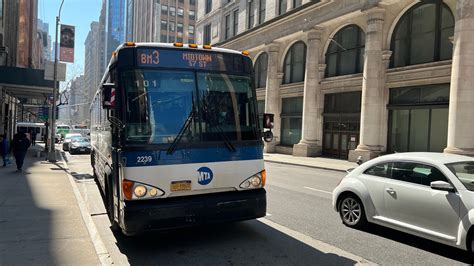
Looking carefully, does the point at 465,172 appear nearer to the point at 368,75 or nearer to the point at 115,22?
the point at 368,75

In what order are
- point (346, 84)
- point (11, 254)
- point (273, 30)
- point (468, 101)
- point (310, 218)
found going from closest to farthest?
1. point (11, 254)
2. point (310, 218)
3. point (468, 101)
4. point (346, 84)
5. point (273, 30)

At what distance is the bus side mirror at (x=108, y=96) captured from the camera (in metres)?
5.43

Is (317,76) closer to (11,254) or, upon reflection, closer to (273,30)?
(273,30)

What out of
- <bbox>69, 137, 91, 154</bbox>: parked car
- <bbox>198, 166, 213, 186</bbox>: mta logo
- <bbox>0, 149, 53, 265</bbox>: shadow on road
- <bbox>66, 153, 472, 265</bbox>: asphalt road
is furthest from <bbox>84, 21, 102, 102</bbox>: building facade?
<bbox>198, 166, 213, 186</bbox>: mta logo

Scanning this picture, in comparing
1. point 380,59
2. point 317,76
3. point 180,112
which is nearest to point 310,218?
point 180,112

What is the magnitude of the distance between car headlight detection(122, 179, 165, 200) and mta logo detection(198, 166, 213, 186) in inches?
27.5

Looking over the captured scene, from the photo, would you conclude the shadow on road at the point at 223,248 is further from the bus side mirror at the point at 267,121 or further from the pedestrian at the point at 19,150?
the pedestrian at the point at 19,150

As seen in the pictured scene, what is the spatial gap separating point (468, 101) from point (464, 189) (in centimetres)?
1583

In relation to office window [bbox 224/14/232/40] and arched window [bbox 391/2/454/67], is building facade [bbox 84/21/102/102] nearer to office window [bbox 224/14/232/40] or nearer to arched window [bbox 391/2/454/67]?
office window [bbox 224/14/232/40]

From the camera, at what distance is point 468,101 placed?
61.7ft

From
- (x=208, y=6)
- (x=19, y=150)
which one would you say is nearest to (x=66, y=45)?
(x=19, y=150)

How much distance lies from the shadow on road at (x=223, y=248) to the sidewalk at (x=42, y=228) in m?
0.66

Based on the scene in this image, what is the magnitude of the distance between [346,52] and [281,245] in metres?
24.5

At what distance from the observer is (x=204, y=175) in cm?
566
